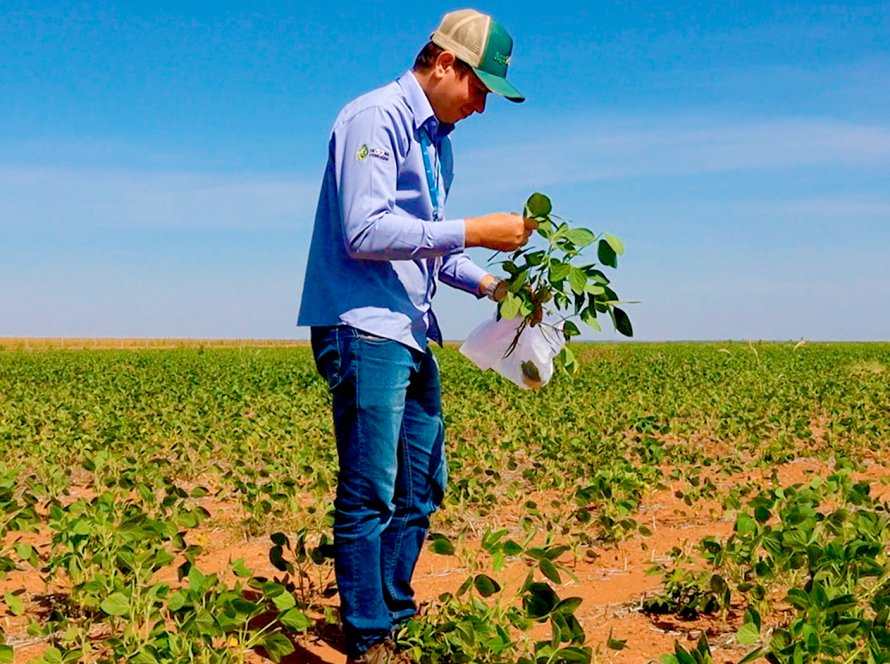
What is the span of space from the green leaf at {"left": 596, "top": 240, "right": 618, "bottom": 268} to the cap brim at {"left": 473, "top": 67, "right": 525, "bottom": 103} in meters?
0.58

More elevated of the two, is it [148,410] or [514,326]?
[514,326]

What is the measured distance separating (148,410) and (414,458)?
8.74 m

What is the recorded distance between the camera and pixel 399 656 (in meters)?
3.28

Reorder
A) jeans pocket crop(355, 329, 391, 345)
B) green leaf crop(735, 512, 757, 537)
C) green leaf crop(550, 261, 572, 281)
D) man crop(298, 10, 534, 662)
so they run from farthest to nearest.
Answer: green leaf crop(735, 512, 757, 537)
green leaf crop(550, 261, 572, 281)
jeans pocket crop(355, 329, 391, 345)
man crop(298, 10, 534, 662)

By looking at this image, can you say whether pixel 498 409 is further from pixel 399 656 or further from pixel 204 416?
pixel 399 656

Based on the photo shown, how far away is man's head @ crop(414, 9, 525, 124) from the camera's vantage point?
115 inches

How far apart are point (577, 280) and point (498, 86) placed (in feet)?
2.33

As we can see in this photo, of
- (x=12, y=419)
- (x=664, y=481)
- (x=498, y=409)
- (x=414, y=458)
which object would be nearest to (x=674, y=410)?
(x=498, y=409)

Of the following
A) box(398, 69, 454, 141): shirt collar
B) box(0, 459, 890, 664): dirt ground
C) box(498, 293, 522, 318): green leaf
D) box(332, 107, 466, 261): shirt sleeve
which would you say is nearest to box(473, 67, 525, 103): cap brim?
box(398, 69, 454, 141): shirt collar

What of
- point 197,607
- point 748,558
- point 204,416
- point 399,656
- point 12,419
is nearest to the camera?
point 197,607

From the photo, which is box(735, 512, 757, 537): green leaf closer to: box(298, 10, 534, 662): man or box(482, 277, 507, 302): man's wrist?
box(482, 277, 507, 302): man's wrist

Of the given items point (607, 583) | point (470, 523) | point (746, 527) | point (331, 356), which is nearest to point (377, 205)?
point (331, 356)

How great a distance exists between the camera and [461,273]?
348 cm

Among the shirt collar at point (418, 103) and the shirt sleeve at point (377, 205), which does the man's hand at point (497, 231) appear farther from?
the shirt collar at point (418, 103)
